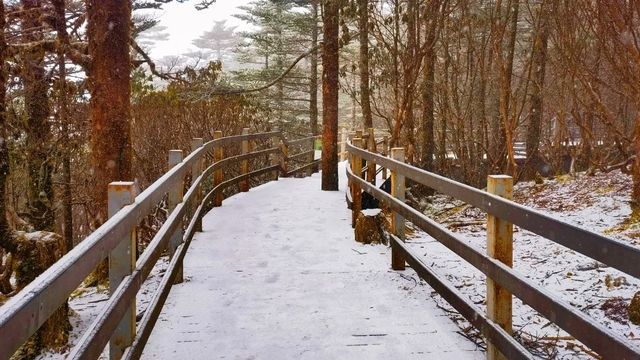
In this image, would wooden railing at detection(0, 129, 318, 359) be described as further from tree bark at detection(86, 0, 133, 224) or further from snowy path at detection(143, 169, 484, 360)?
tree bark at detection(86, 0, 133, 224)

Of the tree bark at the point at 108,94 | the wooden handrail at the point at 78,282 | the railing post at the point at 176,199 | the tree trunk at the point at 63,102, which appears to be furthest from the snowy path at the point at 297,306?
the tree trunk at the point at 63,102

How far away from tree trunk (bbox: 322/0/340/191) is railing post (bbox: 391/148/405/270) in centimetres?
699

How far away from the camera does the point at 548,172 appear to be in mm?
20828

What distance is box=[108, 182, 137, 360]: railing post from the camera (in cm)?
294

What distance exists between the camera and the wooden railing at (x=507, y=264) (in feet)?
6.85

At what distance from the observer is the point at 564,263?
6.73 m

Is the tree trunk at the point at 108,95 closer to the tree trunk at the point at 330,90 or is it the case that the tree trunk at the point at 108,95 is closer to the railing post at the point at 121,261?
the railing post at the point at 121,261

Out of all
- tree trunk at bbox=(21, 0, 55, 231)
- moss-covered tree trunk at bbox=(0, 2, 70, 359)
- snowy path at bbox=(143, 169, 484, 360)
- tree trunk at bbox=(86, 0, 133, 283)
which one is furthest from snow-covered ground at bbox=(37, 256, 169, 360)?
tree trunk at bbox=(21, 0, 55, 231)

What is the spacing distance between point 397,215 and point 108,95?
3796 mm

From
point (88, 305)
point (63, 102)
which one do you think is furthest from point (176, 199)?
point (63, 102)

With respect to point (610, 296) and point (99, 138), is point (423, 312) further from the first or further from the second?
point (99, 138)

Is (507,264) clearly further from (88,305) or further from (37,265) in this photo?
(88,305)

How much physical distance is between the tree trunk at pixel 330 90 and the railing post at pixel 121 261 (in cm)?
967

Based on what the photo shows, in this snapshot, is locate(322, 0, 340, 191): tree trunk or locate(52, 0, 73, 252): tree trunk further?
locate(322, 0, 340, 191): tree trunk
